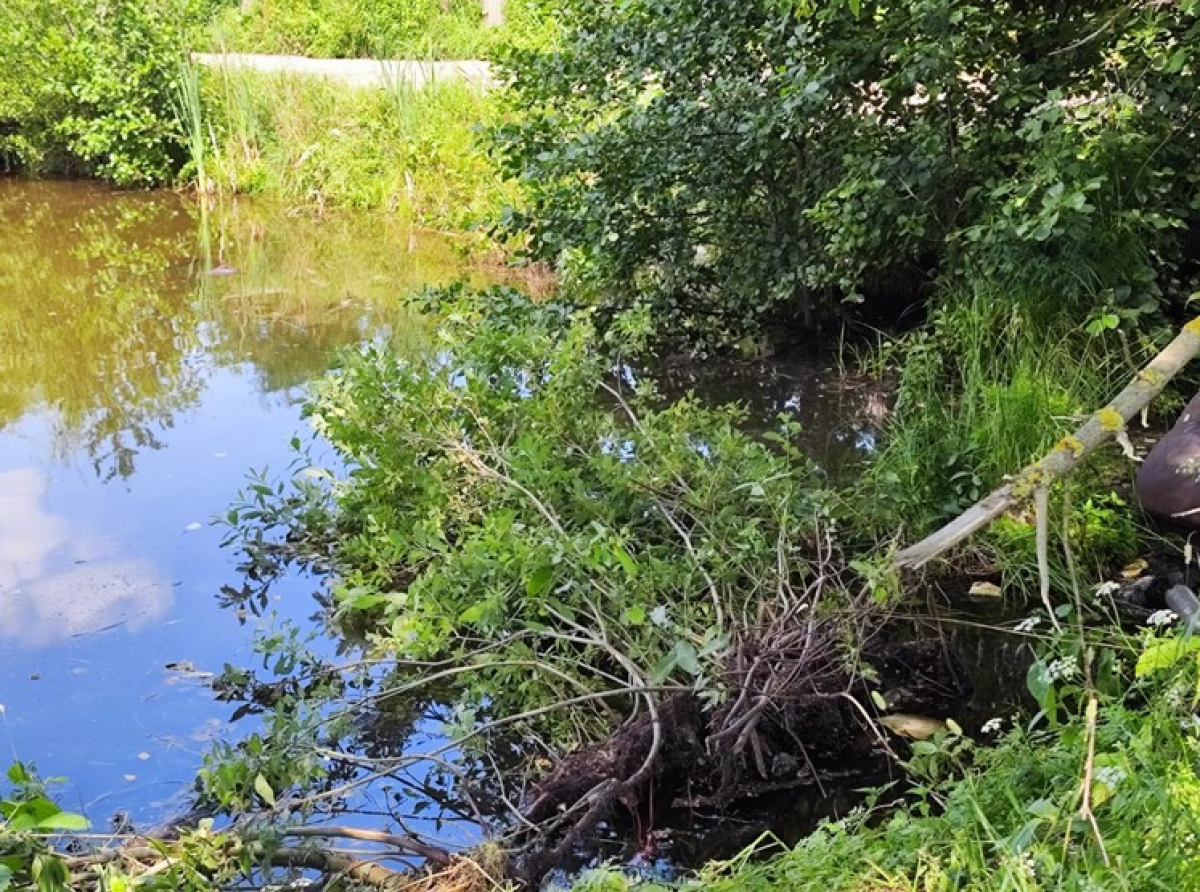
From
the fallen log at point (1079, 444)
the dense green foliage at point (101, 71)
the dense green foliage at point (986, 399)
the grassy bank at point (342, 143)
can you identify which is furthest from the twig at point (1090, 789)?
the dense green foliage at point (101, 71)

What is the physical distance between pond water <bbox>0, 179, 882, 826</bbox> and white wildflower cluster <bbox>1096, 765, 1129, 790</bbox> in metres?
2.21

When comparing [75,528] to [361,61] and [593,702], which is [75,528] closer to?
[593,702]

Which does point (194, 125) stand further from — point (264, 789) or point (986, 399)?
point (264, 789)

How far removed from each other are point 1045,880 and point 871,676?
1144 mm

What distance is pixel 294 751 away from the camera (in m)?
2.79

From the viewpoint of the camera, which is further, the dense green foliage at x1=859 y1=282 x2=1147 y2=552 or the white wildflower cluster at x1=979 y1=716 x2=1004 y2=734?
the dense green foliage at x1=859 y1=282 x2=1147 y2=552

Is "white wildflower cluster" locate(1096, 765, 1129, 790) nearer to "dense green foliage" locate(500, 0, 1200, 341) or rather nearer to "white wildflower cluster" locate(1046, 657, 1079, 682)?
"white wildflower cluster" locate(1046, 657, 1079, 682)

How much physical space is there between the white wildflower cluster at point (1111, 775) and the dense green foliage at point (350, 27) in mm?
13029

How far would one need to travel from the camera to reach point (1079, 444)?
279 cm

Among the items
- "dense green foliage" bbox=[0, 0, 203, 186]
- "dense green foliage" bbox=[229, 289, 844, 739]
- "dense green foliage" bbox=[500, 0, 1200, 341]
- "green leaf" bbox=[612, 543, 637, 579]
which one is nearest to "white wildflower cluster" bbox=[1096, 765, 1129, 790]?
"dense green foliage" bbox=[229, 289, 844, 739]

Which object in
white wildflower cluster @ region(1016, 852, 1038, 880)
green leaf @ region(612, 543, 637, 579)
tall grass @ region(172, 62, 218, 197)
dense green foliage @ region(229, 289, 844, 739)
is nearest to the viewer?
white wildflower cluster @ region(1016, 852, 1038, 880)

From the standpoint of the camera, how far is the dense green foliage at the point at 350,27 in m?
14.2

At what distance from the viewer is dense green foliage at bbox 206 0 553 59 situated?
1423cm

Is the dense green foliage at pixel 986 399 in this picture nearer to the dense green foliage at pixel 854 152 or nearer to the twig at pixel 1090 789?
the dense green foliage at pixel 854 152
